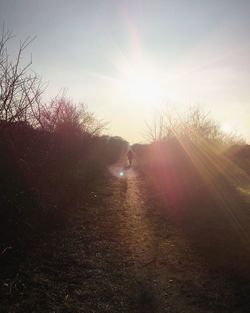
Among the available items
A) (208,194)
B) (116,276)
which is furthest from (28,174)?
(208,194)

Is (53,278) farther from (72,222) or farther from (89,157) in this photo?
(89,157)

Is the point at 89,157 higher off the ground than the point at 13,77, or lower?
lower

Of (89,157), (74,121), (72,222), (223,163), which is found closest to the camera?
(72,222)

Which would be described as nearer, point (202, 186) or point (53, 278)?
point (53, 278)

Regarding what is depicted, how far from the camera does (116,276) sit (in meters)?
8.44

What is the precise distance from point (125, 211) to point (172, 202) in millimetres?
2810

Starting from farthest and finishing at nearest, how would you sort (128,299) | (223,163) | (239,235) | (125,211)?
(223,163)
(125,211)
(239,235)
(128,299)

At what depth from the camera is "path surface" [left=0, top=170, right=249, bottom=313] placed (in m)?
6.92

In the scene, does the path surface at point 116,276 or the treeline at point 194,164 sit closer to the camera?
the path surface at point 116,276

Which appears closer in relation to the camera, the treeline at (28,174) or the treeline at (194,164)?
the treeline at (28,174)

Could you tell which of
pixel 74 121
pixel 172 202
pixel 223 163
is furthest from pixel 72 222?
pixel 223 163

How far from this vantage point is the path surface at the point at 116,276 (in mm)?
6918

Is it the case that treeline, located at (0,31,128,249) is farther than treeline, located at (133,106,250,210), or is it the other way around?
treeline, located at (133,106,250,210)

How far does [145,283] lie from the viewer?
816cm
